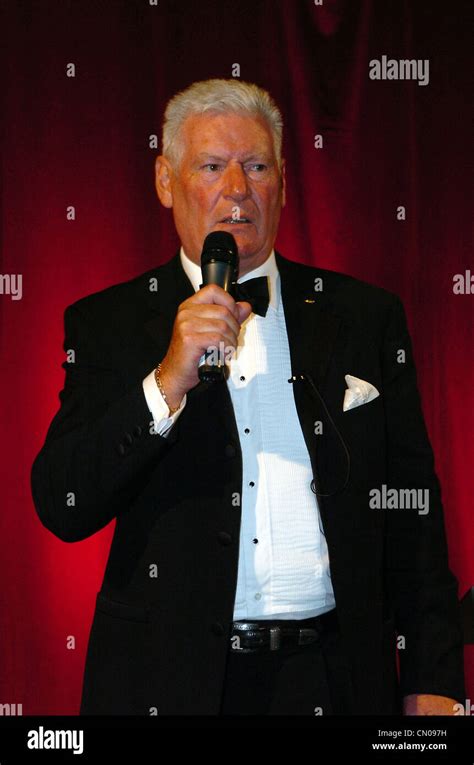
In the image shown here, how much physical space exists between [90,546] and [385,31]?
1772mm

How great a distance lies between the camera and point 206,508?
1.89 m

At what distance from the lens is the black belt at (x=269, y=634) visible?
1.82 m

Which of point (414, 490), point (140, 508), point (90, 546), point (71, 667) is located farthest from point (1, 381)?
point (414, 490)

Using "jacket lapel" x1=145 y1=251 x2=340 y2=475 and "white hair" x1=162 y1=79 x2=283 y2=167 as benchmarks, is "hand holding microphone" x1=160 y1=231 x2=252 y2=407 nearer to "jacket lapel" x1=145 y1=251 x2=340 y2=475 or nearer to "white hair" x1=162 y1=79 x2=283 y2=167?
"jacket lapel" x1=145 y1=251 x2=340 y2=475

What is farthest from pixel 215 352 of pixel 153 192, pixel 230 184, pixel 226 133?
pixel 153 192

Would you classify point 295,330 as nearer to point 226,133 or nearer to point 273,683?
point 226,133

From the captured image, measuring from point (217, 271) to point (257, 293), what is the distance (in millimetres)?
368

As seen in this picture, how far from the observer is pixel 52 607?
2955mm

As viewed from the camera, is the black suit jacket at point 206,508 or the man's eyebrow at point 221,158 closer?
the black suit jacket at point 206,508

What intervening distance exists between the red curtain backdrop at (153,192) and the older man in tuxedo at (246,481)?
85 centimetres

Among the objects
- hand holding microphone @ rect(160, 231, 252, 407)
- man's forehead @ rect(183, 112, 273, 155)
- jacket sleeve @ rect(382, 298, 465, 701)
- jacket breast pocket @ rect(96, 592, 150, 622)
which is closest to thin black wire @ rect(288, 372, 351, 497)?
jacket sleeve @ rect(382, 298, 465, 701)

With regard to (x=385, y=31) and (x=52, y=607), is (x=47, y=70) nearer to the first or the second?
(x=385, y=31)

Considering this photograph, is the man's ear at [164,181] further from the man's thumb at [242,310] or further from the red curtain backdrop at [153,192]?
the red curtain backdrop at [153,192]

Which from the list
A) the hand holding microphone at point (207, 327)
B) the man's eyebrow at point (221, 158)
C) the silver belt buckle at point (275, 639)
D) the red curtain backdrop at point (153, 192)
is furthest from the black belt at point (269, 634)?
the red curtain backdrop at point (153, 192)
